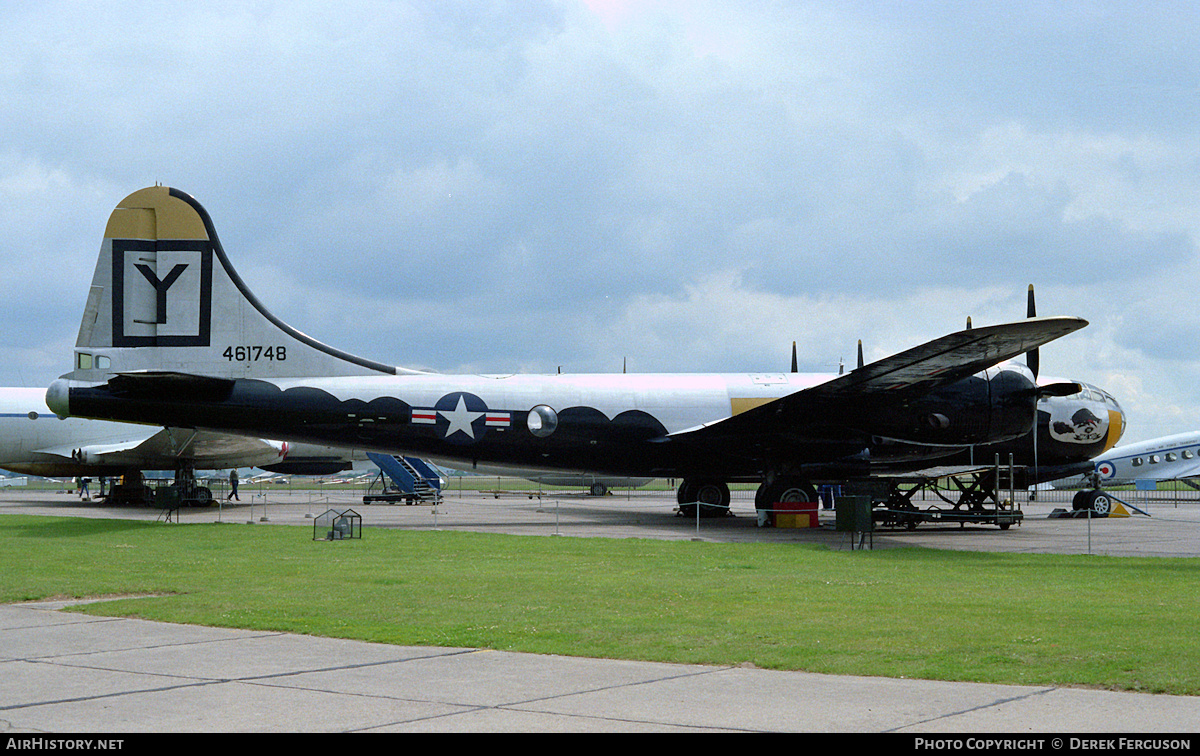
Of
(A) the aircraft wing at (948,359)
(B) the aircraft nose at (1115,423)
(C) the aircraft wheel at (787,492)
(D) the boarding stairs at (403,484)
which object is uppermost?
(A) the aircraft wing at (948,359)

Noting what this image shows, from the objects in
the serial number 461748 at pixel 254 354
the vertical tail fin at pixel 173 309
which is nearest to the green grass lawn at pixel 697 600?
the vertical tail fin at pixel 173 309

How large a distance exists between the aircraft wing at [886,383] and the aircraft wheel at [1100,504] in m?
11.9

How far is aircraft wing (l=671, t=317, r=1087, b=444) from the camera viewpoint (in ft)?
73.6

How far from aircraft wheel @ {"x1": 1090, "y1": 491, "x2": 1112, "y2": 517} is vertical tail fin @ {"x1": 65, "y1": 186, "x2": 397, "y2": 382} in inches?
1004

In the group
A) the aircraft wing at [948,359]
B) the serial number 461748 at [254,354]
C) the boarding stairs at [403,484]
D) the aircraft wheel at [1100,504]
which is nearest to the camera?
the aircraft wing at [948,359]

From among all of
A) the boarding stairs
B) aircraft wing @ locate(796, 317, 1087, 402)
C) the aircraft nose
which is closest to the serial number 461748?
A: aircraft wing @ locate(796, 317, 1087, 402)

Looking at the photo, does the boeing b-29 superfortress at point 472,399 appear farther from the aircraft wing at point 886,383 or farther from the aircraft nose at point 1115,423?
the aircraft nose at point 1115,423

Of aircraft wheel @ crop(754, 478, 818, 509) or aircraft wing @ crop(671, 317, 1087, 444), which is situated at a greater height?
aircraft wing @ crop(671, 317, 1087, 444)

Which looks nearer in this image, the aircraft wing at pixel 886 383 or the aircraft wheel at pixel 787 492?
the aircraft wing at pixel 886 383

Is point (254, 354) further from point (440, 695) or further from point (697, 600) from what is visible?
point (440, 695)

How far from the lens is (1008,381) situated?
1109 inches

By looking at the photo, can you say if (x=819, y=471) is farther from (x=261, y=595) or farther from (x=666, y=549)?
(x=261, y=595)

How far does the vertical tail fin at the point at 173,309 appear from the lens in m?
26.5

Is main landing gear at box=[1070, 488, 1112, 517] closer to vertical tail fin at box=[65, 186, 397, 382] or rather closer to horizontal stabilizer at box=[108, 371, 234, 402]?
vertical tail fin at box=[65, 186, 397, 382]
